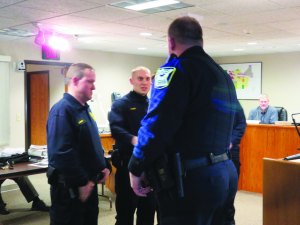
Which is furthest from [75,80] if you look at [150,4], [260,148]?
[260,148]

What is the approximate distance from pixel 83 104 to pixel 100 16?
94.4 inches

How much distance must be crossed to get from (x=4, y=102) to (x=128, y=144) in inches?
167

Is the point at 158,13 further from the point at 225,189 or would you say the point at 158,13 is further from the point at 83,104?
the point at 225,189

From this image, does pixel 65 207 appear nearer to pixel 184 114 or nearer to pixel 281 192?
pixel 184 114

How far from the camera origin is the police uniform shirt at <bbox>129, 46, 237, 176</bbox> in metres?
1.54

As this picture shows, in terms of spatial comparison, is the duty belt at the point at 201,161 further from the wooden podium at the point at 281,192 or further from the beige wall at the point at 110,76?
the beige wall at the point at 110,76

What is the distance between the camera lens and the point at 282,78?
897 centimetres

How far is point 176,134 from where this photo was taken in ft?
5.20

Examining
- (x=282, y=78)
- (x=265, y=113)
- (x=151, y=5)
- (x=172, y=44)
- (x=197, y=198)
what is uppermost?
(x=151, y=5)

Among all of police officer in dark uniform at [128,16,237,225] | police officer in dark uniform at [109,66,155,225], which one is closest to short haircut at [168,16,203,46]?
police officer in dark uniform at [128,16,237,225]

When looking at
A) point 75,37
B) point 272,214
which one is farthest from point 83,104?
point 75,37

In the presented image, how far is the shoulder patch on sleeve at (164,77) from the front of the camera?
156cm

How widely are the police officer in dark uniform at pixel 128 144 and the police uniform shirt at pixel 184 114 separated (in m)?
1.34

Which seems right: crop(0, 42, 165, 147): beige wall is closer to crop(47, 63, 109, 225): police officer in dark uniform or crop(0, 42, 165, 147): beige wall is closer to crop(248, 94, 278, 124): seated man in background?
crop(248, 94, 278, 124): seated man in background
